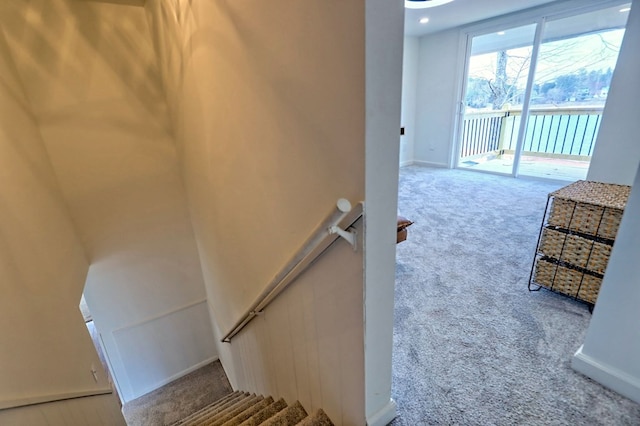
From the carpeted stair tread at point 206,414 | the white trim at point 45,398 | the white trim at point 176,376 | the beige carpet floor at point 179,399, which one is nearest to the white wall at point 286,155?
the carpeted stair tread at point 206,414

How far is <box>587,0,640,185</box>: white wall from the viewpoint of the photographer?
3.10m

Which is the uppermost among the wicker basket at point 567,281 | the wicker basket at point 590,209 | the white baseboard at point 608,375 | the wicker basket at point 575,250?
the wicker basket at point 590,209

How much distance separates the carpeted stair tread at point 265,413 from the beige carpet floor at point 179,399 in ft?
7.63

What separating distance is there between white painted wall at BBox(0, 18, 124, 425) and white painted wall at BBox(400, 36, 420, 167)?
5.08 metres

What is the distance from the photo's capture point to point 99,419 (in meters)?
2.13

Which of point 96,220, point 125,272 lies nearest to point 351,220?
point 96,220

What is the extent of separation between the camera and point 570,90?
14.7 ft

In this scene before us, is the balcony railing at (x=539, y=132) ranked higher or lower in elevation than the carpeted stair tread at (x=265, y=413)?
higher

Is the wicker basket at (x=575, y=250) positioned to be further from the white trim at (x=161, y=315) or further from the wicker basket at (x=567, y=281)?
the white trim at (x=161, y=315)

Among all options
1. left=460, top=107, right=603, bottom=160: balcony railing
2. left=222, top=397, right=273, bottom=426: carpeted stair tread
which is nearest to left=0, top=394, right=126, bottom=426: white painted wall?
left=222, top=397, right=273, bottom=426: carpeted stair tread

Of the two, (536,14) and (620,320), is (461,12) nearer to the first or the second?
(536,14)

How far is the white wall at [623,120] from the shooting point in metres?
3.10

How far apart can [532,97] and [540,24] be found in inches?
39.6

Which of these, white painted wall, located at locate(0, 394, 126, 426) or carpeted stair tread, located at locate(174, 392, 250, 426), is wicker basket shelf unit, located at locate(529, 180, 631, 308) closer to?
carpeted stair tread, located at locate(174, 392, 250, 426)
